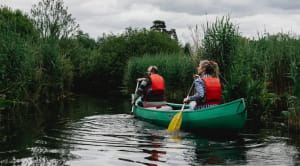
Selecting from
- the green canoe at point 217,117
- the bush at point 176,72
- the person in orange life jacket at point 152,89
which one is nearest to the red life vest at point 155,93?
the person in orange life jacket at point 152,89

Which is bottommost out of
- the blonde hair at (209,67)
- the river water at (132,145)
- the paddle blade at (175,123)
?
the river water at (132,145)

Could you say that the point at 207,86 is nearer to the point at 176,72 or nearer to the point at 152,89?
the point at 152,89

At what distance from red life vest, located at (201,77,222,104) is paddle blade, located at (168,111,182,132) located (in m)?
0.72

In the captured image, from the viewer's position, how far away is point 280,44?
11.5 metres

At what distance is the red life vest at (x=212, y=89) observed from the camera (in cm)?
851

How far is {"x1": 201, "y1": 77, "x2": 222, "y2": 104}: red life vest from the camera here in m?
8.51

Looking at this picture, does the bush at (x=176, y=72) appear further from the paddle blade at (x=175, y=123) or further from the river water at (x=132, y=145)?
the river water at (x=132, y=145)

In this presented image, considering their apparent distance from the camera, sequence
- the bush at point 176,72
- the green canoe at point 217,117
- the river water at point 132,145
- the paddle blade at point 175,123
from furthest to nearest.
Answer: the bush at point 176,72
the paddle blade at point 175,123
the green canoe at point 217,117
the river water at point 132,145

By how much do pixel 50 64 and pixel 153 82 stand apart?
271 inches

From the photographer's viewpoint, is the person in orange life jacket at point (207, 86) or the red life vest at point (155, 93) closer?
the person in orange life jacket at point (207, 86)

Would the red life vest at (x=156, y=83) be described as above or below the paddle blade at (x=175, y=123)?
above

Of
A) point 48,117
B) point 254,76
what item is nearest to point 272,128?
point 254,76

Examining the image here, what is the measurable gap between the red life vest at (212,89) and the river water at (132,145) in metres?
0.70

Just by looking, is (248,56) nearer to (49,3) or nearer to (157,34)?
(49,3)
